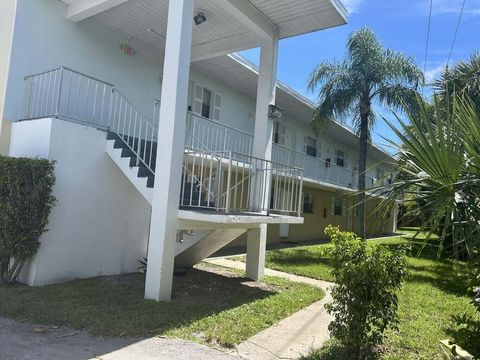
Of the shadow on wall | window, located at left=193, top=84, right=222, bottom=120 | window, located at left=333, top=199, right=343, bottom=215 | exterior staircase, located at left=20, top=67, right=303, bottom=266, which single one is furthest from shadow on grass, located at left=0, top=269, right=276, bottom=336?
window, located at left=333, top=199, right=343, bottom=215

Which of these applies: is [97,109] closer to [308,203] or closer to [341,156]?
[308,203]

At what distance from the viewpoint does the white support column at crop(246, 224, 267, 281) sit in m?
9.11

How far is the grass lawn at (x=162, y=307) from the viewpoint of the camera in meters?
5.32

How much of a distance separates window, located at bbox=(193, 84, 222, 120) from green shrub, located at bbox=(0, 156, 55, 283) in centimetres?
633

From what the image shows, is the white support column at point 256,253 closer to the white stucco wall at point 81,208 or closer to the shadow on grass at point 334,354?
the white stucco wall at point 81,208

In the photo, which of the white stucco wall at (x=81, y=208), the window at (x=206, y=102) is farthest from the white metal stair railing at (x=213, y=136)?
the white stucco wall at (x=81, y=208)

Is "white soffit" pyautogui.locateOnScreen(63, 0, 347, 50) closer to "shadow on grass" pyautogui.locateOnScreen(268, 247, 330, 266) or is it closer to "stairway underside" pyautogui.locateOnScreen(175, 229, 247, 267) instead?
"stairway underside" pyautogui.locateOnScreen(175, 229, 247, 267)

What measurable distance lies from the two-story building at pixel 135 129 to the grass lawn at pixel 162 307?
532mm

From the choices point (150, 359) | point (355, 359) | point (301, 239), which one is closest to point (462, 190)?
point (355, 359)

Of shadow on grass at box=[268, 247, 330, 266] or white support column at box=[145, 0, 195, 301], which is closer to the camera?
white support column at box=[145, 0, 195, 301]

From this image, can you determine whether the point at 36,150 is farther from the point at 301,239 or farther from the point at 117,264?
the point at 301,239

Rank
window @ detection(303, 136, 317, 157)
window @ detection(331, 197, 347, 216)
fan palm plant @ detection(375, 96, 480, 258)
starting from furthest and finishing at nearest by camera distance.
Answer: window @ detection(331, 197, 347, 216)
window @ detection(303, 136, 317, 157)
fan palm plant @ detection(375, 96, 480, 258)

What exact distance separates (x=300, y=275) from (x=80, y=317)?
5.94m

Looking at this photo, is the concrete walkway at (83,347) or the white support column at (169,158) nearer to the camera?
the concrete walkway at (83,347)
